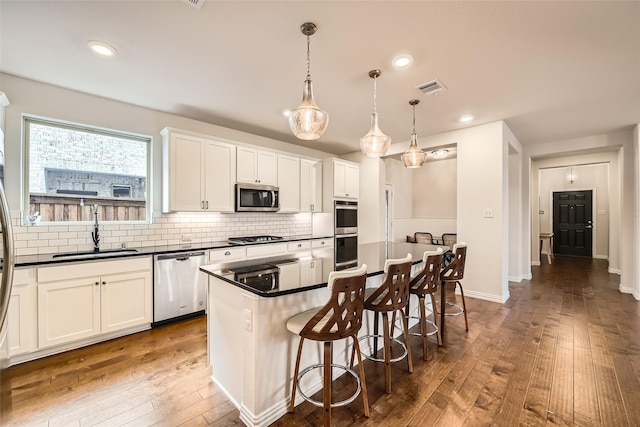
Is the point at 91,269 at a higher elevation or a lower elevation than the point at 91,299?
higher

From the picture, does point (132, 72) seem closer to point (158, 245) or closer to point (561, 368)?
point (158, 245)

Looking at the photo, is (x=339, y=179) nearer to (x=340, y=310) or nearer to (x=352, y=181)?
(x=352, y=181)

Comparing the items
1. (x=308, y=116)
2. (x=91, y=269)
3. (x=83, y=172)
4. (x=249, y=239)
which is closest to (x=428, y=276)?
(x=308, y=116)

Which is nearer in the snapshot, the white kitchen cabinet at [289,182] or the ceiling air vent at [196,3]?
the ceiling air vent at [196,3]

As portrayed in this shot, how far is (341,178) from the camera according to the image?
5184mm

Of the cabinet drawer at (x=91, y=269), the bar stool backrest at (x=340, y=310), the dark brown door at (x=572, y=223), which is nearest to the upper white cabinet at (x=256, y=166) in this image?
the cabinet drawer at (x=91, y=269)

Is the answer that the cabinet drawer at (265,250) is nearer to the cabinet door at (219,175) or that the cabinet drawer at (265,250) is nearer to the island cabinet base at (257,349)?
the cabinet door at (219,175)

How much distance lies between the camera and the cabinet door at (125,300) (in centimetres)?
267

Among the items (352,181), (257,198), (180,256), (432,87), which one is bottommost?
(180,256)

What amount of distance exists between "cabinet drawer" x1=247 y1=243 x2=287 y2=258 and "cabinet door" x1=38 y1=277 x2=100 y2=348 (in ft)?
5.59

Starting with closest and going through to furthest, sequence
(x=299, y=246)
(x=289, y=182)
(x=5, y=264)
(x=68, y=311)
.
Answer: (x=5, y=264) < (x=68, y=311) < (x=299, y=246) < (x=289, y=182)

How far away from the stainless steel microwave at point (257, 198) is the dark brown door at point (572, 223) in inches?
341

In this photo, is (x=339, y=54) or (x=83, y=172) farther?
(x=83, y=172)

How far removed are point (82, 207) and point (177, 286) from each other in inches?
54.6
